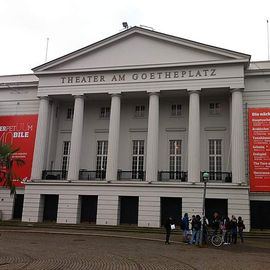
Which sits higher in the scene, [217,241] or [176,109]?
[176,109]

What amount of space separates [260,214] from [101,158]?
13886 millimetres

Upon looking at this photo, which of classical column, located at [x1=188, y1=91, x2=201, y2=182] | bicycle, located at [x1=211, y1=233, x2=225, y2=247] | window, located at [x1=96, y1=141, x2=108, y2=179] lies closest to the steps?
classical column, located at [x1=188, y1=91, x2=201, y2=182]

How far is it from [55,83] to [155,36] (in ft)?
31.3

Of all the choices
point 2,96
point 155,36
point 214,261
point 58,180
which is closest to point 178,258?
point 214,261

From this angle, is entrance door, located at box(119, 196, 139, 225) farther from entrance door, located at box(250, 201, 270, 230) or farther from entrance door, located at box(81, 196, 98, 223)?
entrance door, located at box(250, 201, 270, 230)

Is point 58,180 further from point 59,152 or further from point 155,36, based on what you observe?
point 155,36

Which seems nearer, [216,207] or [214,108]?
[216,207]

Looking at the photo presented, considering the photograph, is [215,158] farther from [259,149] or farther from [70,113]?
[70,113]

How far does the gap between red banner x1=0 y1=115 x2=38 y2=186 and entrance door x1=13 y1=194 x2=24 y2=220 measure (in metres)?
1.24

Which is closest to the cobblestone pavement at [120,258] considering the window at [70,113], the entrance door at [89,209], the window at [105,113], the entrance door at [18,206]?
the entrance door at [89,209]

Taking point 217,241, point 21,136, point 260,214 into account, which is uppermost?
point 21,136

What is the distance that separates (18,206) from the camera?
108 feet

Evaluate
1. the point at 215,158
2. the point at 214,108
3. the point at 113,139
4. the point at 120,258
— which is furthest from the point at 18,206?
the point at 120,258

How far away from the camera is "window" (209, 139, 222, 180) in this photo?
30569mm
